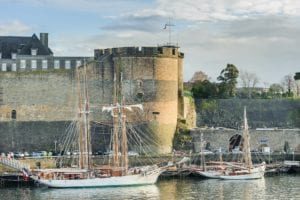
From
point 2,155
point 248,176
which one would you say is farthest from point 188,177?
point 2,155

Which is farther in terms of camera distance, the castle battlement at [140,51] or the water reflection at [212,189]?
the castle battlement at [140,51]

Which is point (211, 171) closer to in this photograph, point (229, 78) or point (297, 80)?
point (229, 78)

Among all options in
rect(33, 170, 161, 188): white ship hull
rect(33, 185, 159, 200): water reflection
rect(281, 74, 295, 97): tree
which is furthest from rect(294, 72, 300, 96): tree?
rect(33, 185, 159, 200): water reflection

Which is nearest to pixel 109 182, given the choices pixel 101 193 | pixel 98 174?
pixel 98 174

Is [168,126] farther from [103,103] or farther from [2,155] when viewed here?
[2,155]

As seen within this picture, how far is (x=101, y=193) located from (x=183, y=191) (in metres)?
4.18

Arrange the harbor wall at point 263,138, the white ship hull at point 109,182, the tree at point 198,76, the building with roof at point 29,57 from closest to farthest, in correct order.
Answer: the white ship hull at point 109,182 → the harbor wall at point 263,138 → the building with roof at point 29,57 → the tree at point 198,76

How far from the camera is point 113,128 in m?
49.4

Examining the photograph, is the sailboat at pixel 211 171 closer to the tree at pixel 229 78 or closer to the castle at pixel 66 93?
the castle at pixel 66 93

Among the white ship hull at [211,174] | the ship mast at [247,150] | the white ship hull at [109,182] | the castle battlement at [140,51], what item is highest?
the castle battlement at [140,51]

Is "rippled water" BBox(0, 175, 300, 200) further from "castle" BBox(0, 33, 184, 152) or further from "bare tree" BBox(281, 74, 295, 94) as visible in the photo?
"bare tree" BBox(281, 74, 295, 94)

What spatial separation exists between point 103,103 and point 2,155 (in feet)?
23.2

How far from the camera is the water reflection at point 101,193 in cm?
3909

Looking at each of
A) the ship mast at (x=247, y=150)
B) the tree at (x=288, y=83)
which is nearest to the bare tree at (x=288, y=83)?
the tree at (x=288, y=83)
